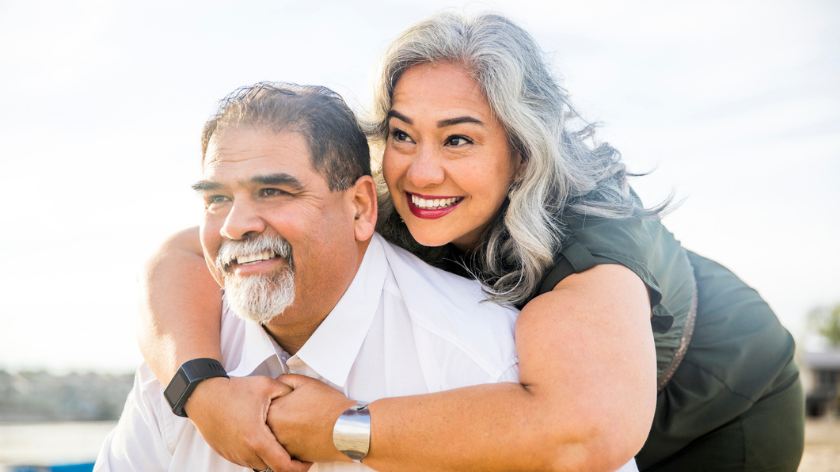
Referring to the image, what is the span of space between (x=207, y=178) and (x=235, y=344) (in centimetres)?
82

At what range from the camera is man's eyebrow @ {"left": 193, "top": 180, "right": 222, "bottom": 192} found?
8.13 feet

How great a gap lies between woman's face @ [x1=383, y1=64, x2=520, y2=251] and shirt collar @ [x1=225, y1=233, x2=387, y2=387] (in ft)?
0.99

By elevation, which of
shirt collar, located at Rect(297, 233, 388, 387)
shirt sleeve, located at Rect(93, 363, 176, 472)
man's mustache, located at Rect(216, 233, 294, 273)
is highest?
man's mustache, located at Rect(216, 233, 294, 273)

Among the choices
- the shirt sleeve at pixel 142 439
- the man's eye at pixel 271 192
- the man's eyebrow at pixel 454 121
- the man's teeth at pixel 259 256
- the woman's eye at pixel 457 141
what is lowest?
the shirt sleeve at pixel 142 439

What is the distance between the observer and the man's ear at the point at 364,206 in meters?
2.65

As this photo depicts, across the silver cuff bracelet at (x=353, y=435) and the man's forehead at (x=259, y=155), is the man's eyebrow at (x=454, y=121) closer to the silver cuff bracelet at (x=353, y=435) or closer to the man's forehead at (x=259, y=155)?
the man's forehead at (x=259, y=155)

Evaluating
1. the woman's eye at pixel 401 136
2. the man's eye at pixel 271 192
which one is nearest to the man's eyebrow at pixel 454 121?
the woman's eye at pixel 401 136

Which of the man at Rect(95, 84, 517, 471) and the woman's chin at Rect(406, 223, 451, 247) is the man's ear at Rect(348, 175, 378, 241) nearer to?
the man at Rect(95, 84, 517, 471)

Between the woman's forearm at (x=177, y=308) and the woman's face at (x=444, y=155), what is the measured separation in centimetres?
101

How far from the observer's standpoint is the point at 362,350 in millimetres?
2516

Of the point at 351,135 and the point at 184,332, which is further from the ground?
the point at 351,135

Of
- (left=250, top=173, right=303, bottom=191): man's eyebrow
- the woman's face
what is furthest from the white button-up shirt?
(left=250, top=173, right=303, bottom=191): man's eyebrow

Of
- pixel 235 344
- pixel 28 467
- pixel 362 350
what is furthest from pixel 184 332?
pixel 28 467

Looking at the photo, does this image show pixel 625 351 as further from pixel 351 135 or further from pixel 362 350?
pixel 351 135
